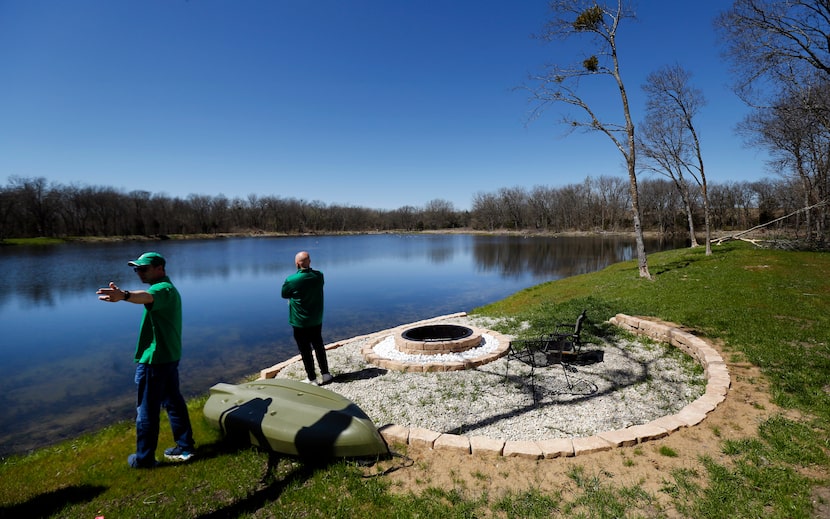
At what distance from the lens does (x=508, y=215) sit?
10419 cm

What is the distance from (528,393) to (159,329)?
187 inches

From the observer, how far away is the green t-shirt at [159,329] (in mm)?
3549

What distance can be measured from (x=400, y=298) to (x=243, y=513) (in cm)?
1603

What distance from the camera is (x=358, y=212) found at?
129125 millimetres

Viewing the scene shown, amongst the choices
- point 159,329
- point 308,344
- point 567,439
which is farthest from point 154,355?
point 567,439

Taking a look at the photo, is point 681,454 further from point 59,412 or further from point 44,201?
point 44,201

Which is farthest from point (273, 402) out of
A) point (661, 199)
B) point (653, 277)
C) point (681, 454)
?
point (661, 199)

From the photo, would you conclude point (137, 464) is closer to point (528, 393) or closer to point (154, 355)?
point (154, 355)

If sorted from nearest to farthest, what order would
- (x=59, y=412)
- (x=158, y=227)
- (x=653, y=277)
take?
(x=59, y=412) < (x=653, y=277) < (x=158, y=227)

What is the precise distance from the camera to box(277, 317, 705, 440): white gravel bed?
4.57 m

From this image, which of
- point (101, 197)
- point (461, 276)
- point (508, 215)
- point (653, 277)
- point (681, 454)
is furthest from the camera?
point (508, 215)

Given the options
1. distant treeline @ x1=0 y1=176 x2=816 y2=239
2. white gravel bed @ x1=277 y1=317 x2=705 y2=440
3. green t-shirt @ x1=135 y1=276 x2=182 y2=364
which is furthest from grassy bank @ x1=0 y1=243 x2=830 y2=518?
distant treeline @ x1=0 y1=176 x2=816 y2=239

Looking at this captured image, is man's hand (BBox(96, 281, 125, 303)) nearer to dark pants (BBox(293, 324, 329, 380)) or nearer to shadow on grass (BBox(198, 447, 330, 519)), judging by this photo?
shadow on grass (BBox(198, 447, 330, 519))

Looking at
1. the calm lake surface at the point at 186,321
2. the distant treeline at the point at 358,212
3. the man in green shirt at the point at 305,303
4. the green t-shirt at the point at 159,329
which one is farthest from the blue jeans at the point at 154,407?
the distant treeline at the point at 358,212
